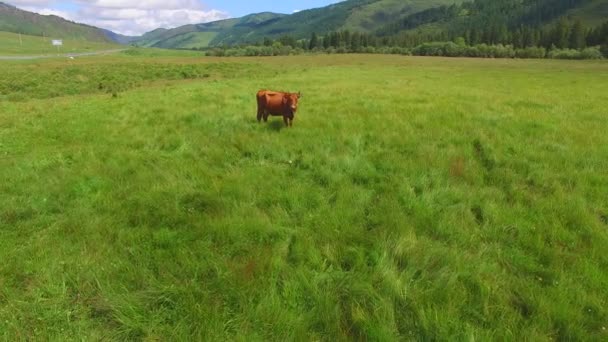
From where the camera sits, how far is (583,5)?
19912cm

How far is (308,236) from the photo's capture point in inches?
185

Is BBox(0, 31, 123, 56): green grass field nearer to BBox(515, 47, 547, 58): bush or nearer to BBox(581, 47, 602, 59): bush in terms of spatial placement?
BBox(515, 47, 547, 58): bush

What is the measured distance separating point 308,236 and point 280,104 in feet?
20.7

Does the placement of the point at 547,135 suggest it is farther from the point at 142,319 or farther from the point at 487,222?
the point at 142,319

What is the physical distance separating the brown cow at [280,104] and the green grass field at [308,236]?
83 cm

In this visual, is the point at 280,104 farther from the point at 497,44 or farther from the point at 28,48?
the point at 28,48

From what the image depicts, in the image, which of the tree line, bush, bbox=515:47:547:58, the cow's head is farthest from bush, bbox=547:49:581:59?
the cow's head

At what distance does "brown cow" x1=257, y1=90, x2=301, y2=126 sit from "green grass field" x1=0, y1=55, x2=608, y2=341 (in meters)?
0.83

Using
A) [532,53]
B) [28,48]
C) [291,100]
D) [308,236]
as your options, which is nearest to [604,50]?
[532,53]

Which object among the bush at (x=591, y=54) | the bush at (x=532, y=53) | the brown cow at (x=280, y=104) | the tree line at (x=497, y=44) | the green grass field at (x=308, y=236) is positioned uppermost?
the tree line at (x=497, y=44)

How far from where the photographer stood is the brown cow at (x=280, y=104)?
385 inches

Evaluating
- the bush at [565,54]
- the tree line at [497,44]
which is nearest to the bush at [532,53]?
the tree line at [497,44]

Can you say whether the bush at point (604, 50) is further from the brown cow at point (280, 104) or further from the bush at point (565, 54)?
the brown cow at point (280, 104)

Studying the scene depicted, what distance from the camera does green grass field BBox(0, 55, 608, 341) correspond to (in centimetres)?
336
